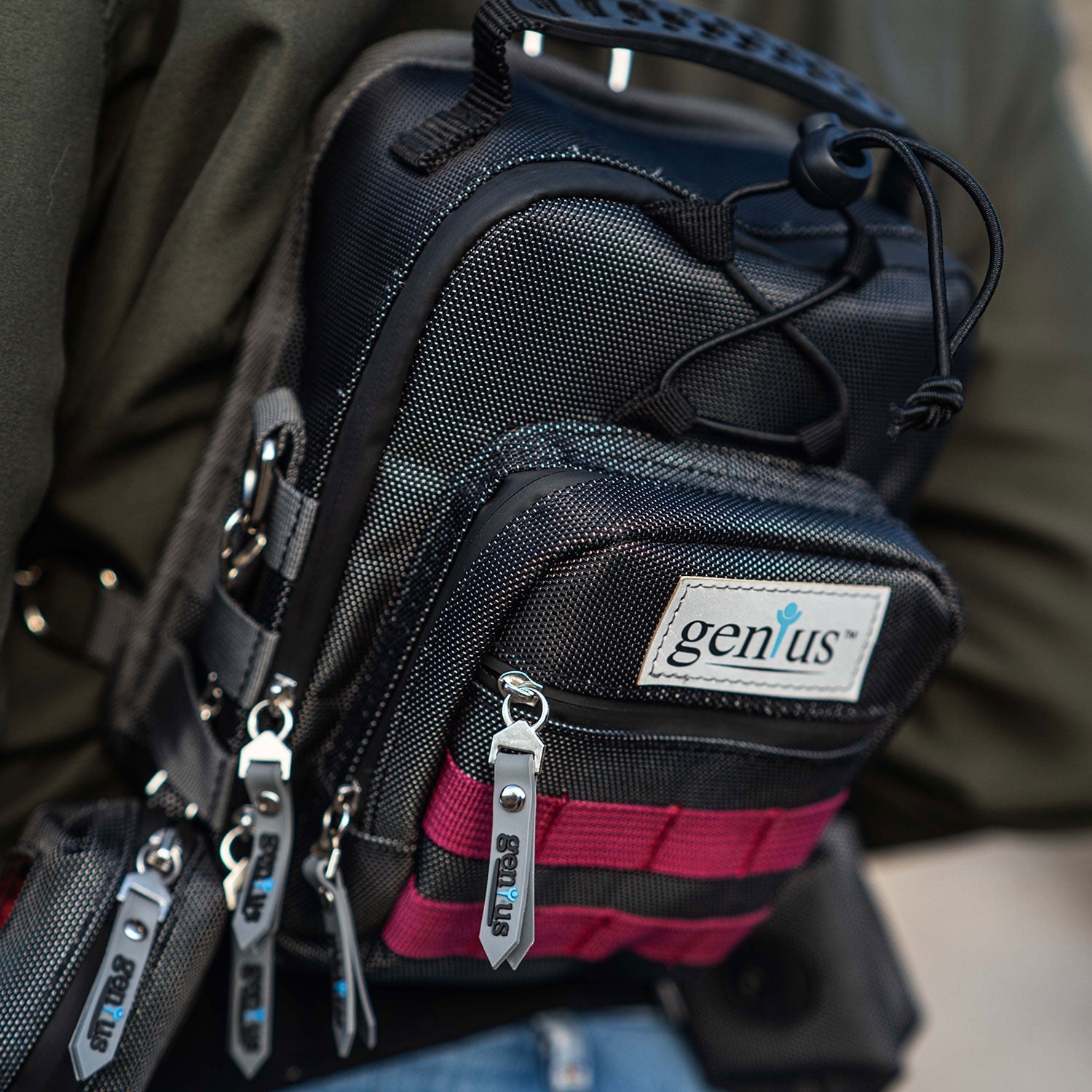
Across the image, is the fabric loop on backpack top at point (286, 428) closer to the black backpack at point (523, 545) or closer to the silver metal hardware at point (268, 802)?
the black backpack at point (523, 545)

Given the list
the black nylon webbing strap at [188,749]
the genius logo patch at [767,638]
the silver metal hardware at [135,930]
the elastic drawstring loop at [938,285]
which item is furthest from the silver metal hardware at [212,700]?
the elastic drawstring loop at [938,285]

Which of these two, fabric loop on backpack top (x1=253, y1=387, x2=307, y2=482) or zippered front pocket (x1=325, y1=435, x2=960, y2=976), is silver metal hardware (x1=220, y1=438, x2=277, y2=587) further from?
zippered front pocket (x1=325, y1=435, x2=960, y2=976)

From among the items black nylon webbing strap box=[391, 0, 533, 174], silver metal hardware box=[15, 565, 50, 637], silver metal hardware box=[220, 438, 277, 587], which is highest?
black nylon webbing strap box=[391, 0, 533, 174]

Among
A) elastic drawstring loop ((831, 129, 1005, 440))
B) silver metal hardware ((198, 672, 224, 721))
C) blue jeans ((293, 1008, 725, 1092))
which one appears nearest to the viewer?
elastic drawstring loop ((831, 129, 1005, 440))

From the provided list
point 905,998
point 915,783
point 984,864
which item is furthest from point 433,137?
point 984,864

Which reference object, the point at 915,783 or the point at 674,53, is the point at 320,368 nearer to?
the point at 674,53

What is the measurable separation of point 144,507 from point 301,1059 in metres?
0.36

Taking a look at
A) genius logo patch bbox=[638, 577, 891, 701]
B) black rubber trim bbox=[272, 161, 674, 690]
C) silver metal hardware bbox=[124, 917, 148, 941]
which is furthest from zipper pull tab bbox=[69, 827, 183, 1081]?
genius logo patch bbox=[638, 577, 891, 701]

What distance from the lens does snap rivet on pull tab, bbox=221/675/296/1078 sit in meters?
0.49

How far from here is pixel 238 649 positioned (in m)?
0.50

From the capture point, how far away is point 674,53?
488mm

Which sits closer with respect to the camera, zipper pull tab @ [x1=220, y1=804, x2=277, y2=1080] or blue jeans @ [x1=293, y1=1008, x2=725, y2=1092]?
zipper pull tab @ [x1=220, y1=804, x2=277, y2=1080]

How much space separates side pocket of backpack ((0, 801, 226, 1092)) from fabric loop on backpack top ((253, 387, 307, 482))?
22 centimetres

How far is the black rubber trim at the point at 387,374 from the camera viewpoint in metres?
0.44
